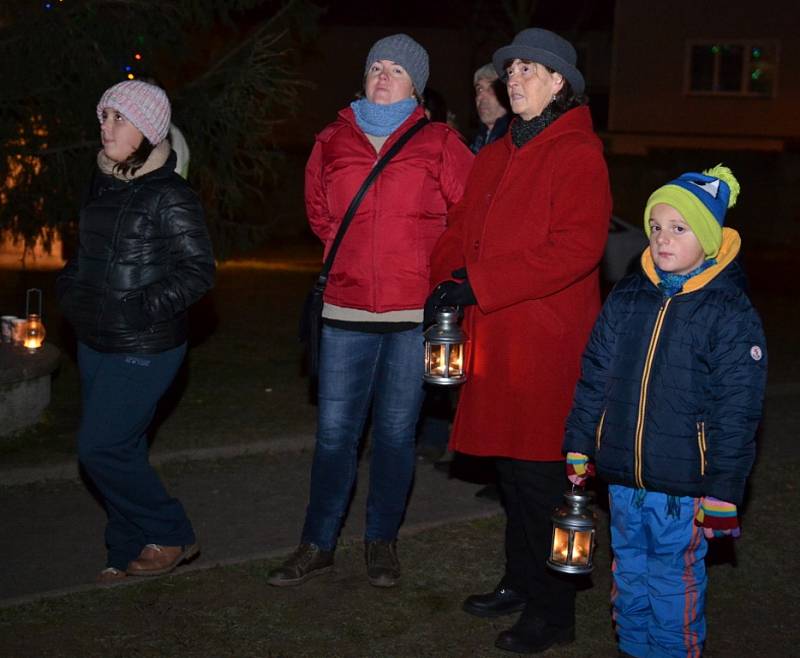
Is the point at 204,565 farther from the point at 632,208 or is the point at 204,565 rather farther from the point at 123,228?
the point at 632,208

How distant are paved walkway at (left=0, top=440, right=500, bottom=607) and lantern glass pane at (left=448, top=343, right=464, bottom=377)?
159cm

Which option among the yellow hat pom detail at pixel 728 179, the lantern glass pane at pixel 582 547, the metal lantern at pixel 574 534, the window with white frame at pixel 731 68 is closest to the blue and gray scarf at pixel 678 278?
the yellow hat pom detail at pixel 728 179

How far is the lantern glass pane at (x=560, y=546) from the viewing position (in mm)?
4543

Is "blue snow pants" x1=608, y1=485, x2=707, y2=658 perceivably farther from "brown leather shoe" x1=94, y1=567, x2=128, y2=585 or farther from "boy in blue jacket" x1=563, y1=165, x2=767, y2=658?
"brown leather shoe" x1=94, y1=567, x2=128, y2=585

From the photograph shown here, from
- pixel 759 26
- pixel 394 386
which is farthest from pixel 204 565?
pixel 759 26

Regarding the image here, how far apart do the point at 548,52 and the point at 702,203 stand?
2.76ft

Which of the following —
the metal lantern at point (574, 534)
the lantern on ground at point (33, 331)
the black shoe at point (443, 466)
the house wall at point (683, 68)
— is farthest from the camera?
the house wall at point (683, 68)

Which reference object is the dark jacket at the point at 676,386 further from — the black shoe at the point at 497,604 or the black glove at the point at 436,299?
the black shoe at the point at 497,604

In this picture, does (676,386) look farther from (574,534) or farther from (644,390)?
(574,534)

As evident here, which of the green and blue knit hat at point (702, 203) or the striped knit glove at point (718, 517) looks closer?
the striped knit glove at point (718, 517)

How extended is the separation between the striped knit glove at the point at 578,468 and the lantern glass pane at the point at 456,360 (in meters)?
0.58

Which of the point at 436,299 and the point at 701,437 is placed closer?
the point at 701,437

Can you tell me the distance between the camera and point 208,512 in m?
6.59

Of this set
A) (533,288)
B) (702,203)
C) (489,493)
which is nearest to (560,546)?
(533,288)
